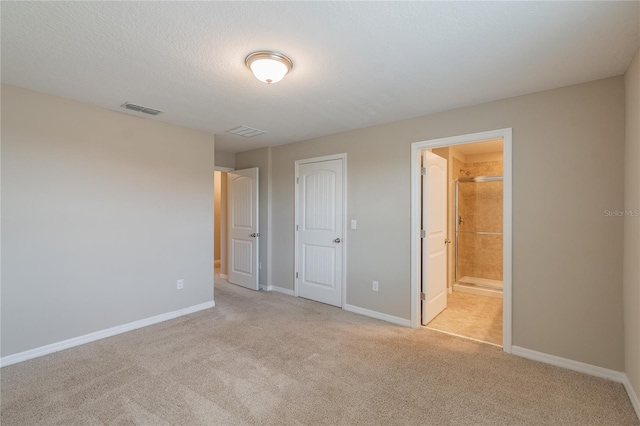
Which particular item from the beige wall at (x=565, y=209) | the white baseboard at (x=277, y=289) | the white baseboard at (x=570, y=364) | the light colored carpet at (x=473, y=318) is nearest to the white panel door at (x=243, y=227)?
the white baseboard at (x=277, y=289)

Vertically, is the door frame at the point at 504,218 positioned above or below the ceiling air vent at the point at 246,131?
below

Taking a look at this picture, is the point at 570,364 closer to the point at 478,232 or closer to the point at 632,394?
the point at 632,394

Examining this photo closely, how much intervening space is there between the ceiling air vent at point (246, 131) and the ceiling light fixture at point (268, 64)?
1727 millimetres

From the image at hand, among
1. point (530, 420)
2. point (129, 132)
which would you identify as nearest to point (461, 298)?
point (530, 420)

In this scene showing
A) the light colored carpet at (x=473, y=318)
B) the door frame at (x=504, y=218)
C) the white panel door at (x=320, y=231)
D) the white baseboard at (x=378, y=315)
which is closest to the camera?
the door frame at (x=504, y=218)

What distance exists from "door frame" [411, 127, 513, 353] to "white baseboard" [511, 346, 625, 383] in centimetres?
11

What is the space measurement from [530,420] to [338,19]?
268 cm

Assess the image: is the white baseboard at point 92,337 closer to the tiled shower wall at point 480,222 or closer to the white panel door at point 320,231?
the white panel door at point 320,231

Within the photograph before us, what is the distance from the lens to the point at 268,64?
1990mm

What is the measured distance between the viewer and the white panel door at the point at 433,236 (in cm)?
338

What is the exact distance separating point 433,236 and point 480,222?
243 cm

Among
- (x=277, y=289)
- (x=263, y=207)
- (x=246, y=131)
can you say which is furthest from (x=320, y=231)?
(x=246, y=131)

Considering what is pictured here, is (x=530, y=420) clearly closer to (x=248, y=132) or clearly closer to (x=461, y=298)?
(x=461, y=298)

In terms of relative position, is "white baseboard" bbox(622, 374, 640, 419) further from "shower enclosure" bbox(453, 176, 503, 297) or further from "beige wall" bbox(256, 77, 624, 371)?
"shower enclosure" bbox(453, 176, 503, 297)
